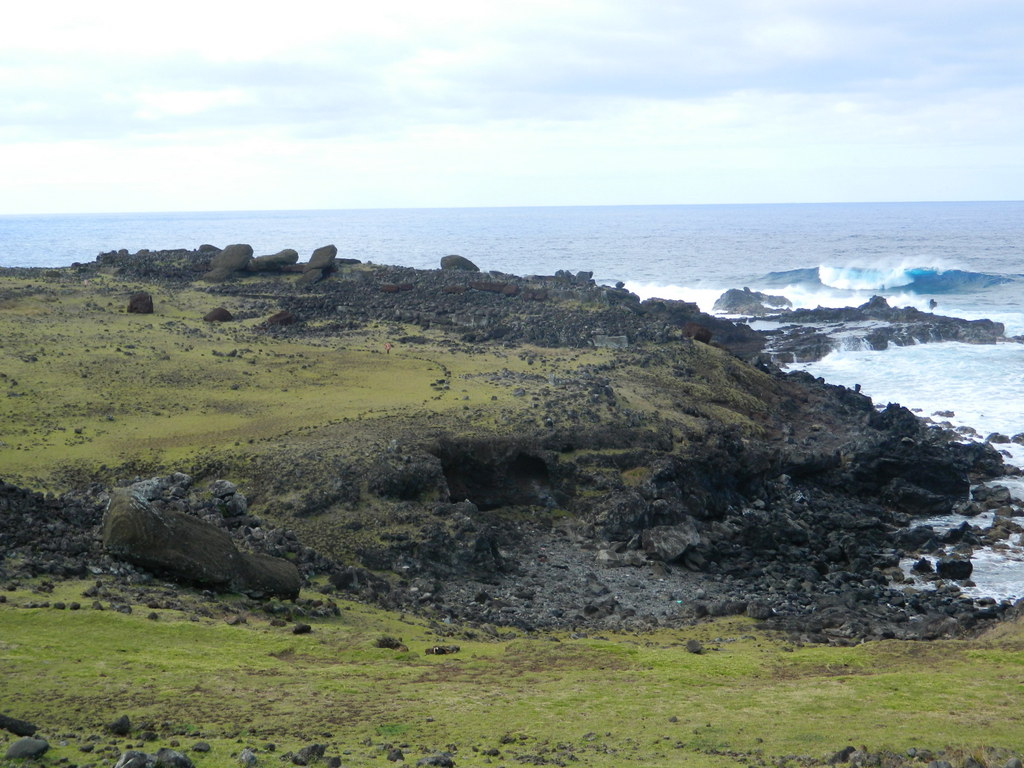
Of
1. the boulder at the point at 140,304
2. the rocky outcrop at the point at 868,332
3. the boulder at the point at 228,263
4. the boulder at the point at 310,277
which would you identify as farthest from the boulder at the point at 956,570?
the boulder at the point at 228,263

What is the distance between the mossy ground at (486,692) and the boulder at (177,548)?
134cm

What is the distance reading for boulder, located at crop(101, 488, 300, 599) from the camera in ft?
60.2

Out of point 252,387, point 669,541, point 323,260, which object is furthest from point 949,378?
point 252,387

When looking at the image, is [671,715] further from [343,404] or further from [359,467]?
[343,404]

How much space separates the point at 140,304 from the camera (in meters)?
47.3

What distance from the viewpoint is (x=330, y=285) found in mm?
57656

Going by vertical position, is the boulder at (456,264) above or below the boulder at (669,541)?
above

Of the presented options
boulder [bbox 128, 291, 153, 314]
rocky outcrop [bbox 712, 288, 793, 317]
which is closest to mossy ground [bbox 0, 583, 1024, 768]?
boulder [bbox 128, 291, 153, 314]

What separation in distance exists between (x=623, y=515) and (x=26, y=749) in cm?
1957

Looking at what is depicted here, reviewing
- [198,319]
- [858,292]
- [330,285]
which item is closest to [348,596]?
[198,319]

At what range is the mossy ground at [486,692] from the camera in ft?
40.4

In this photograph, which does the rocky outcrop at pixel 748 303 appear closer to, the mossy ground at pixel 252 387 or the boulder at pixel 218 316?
the mossy ground at pixel 252 387

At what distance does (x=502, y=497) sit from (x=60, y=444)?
13.2 metres

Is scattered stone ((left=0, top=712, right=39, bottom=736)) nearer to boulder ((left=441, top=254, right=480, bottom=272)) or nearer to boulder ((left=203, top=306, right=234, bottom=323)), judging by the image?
boulder ((left=203, top=306, right=234, bottom=323))
